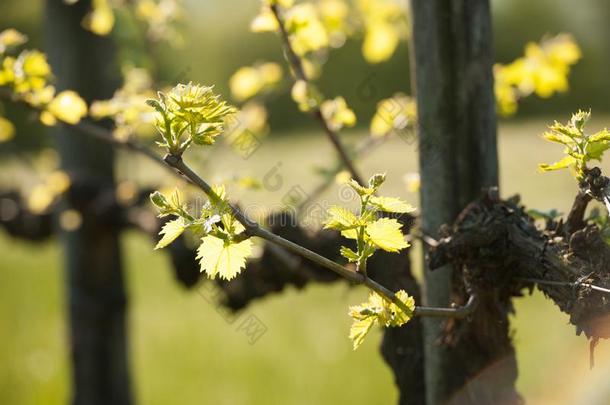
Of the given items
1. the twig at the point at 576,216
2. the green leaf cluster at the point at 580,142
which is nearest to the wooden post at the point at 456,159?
the twig at the point at 576,216

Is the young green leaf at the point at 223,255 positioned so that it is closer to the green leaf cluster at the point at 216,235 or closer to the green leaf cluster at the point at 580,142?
the green leaf cluster at the point at 216,235

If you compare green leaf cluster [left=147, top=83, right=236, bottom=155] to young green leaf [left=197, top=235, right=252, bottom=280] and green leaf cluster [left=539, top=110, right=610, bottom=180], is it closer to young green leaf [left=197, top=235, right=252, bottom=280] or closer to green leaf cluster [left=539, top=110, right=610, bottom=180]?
young green leaf [left=197, top=235, right=252, bottom=280]

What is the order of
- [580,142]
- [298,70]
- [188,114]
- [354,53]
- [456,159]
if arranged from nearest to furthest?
1. [188,114]
2. [580,142]
3. [456,159]
4. [298,70]
5. [354,53]

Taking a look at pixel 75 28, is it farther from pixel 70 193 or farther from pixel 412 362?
pixel 412 362

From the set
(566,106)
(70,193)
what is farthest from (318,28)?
(566,106)

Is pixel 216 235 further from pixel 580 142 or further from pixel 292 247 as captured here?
pixel 580 142

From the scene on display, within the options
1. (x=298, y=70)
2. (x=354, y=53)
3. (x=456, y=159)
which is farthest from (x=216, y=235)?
(x=354, y=53)
